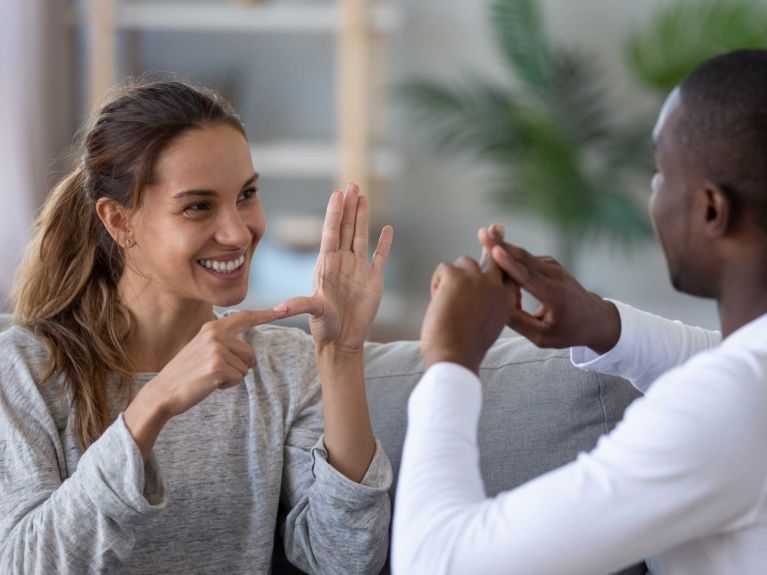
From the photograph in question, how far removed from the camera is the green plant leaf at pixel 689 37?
3.81m

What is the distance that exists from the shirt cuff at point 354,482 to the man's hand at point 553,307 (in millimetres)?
374

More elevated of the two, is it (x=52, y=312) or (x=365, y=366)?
(x=52, y=312)

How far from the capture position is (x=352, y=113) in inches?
163

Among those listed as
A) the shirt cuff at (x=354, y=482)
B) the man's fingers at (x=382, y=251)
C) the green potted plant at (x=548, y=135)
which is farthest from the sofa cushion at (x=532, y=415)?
the green potted plant at (x=548, y=135)

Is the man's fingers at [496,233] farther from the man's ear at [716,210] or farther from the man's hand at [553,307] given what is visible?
the man's ear at [716,210]

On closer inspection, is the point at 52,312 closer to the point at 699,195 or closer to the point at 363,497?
Result: the point at 363,497

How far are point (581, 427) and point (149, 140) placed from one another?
0.79m

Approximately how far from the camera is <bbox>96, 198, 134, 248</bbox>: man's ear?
5.30 feet

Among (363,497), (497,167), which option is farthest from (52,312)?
(497,167)

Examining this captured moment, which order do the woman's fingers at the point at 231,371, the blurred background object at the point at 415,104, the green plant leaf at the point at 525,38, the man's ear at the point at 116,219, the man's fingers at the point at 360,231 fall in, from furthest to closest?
the green plant leaf at the point at 525,38
the blurred background object at the point at 415,104
the man's ear at the point at 116,219
the man's fingers at the point at 360,231
the woman's fingers at the point at 231,371

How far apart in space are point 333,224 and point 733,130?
664mm

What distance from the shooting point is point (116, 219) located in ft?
5.33

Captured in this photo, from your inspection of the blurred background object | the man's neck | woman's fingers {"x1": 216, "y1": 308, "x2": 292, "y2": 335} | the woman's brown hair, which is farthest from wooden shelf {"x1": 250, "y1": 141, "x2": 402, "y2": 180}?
woman's fingers {"x1": 216, "y1": 308, "x2": 292, "y2": 335}

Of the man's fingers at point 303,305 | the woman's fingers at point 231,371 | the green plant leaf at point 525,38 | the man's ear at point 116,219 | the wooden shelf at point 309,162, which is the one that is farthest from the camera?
the wooden shelf at point 309,162
